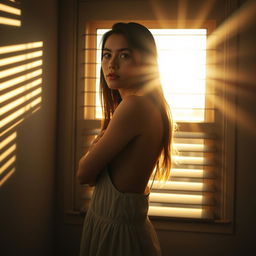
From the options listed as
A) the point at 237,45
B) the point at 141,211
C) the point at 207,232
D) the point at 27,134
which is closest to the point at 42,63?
the point at 27,134

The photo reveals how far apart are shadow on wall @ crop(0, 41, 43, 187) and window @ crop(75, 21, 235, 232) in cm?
40

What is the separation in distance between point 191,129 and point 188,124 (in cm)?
4

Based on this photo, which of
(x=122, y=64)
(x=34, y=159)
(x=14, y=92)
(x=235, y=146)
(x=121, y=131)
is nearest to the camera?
(x=121, y=131)

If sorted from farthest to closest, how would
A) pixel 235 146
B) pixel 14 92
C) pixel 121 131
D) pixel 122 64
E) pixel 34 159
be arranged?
pixel 235 146 < pixel 34 159 < pixel 14 92 < pixel 122 64 < pixel 121 131

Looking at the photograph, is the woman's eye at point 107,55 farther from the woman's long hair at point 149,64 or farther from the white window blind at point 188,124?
the white window blind at point 188,124

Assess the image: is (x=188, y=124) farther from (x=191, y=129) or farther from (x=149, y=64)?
(x=149, y=64)

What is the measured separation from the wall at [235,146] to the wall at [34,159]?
0.08 meters

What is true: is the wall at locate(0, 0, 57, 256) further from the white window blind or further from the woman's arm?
the woman's arm

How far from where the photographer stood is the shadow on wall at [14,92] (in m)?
1.22

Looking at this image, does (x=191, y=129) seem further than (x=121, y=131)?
Yes

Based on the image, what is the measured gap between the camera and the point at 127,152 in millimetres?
956

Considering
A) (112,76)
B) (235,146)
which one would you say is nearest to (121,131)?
(112,76)

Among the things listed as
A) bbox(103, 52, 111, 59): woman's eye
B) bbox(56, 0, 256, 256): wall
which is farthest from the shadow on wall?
bbox(103, 52, 111, 59): woman's eye

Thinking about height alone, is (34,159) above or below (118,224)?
above
